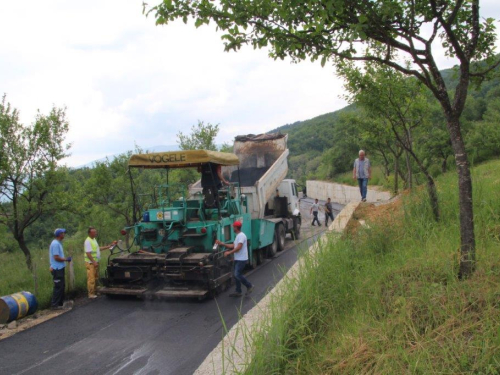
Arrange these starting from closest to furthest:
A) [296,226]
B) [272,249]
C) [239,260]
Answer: [239,260], [272,249], [296,226]

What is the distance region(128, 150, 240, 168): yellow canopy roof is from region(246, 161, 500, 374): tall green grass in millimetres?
4355

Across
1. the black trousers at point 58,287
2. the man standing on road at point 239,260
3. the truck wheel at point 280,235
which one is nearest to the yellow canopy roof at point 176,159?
the man standing on road at point 239,260

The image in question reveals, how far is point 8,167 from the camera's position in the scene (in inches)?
420

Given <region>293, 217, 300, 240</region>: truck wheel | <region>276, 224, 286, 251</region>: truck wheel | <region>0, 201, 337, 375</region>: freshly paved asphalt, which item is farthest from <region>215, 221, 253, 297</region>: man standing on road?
<region>293, 217, 300, 240</region>: truck wheel

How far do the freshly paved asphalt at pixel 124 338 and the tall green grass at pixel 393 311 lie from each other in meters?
0.88

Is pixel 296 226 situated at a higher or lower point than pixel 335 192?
higher

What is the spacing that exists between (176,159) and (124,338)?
13.2ft

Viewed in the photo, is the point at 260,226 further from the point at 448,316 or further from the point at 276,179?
the point at 448,316

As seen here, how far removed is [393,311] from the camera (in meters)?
3.71

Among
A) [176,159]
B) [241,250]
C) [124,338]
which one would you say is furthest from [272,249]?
[124,338]

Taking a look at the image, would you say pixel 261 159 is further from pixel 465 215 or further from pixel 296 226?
pixel 465 215

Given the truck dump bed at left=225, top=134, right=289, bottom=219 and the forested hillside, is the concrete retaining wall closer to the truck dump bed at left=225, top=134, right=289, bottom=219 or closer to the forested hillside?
the forested hillside

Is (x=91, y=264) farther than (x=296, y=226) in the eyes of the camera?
No

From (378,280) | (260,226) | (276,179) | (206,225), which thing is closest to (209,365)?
(378,280)
